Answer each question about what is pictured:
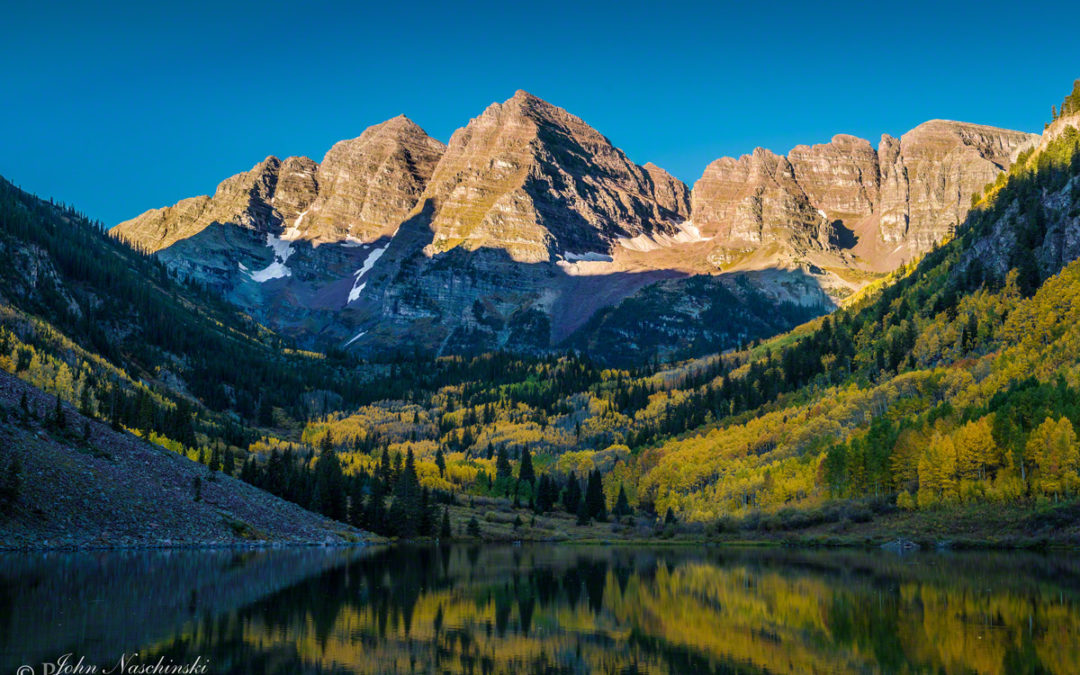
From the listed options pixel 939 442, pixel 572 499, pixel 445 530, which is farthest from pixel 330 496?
pixel 939 442

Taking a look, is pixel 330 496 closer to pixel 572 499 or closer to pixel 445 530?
pixel 445 530

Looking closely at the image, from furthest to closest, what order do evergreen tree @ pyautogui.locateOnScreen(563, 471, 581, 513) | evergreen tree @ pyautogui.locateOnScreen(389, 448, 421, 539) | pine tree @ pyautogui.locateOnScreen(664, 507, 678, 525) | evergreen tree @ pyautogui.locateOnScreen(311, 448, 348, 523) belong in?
1. evergreen tree @ pyautogui.locateOnScreen(563, 471, 581, 513)
2. pine tree @ pyautogui.locateOnScreen(664, 507, 678, 525)
3. evergreen tree @ pyautogui.locateOnScreen(389, 448, 421, 539)
4. evergreen tree @ pyautogui.locateOnScreen(311, 448, 348, 523)

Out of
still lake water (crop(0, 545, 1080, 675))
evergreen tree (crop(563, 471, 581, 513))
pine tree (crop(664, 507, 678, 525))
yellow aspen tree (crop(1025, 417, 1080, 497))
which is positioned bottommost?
still lake water (crop(0, 545, 1080, 675))

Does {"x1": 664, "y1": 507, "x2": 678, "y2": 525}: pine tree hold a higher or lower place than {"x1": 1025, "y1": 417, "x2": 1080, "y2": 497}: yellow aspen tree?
lower

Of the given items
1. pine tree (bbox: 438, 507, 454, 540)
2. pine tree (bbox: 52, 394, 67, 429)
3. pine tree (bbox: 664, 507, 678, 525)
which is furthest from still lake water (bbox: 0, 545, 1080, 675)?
pine tree (bbox: 664, 507, 678, 525)

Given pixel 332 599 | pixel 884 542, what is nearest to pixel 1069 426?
pixel 884 542

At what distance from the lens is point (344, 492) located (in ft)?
488

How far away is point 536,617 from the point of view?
57625mm

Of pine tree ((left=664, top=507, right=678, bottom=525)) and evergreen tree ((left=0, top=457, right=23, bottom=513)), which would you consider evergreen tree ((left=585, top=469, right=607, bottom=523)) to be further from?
evergreen tree ((left=0, top=457, right=23, bottom=513))

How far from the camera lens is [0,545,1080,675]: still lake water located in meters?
41.7

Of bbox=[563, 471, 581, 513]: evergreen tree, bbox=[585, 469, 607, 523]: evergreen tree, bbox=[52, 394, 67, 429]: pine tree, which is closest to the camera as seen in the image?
bbox=[52, 394, 67, 429]: pine tree

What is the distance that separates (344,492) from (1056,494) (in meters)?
107

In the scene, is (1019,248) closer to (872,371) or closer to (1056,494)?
(872,371)

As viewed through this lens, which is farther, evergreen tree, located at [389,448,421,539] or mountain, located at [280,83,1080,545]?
evergreen tree, located at [389,448,421,539]
